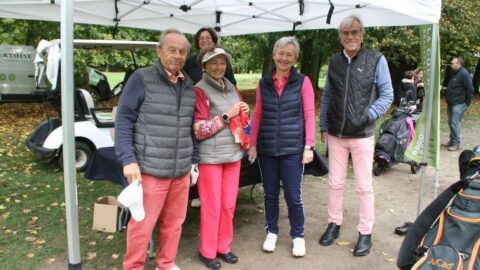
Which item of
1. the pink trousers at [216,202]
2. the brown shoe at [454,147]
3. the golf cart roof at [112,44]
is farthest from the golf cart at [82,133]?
the brown shoe at [454,147]

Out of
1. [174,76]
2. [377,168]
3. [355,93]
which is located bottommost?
[377,168]

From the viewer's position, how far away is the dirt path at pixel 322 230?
3.75 m

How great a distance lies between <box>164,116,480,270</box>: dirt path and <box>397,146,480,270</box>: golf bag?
1.24 m

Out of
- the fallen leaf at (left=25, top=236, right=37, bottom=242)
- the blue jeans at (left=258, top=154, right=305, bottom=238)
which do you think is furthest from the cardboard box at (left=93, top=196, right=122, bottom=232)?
the blue jeans at (left=258, top=154, right=305, bottom=238)

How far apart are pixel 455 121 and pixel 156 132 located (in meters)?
8.04

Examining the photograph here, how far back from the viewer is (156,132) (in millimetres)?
2906

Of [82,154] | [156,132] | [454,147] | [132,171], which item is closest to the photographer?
[132,171]

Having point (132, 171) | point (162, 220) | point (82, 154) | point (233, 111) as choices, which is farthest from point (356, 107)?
point (82, 154)

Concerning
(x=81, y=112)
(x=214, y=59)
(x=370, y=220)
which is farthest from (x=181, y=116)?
(x=81, y=112)

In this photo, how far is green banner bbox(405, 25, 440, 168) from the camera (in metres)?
4.18

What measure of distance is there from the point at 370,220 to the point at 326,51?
11.6 metres

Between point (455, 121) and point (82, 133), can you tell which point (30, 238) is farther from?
point (455, 121)

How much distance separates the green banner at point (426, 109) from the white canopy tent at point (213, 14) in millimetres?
61

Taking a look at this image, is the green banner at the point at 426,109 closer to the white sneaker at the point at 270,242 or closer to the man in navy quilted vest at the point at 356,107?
the man in navy quilted vest at the point at 356,107
